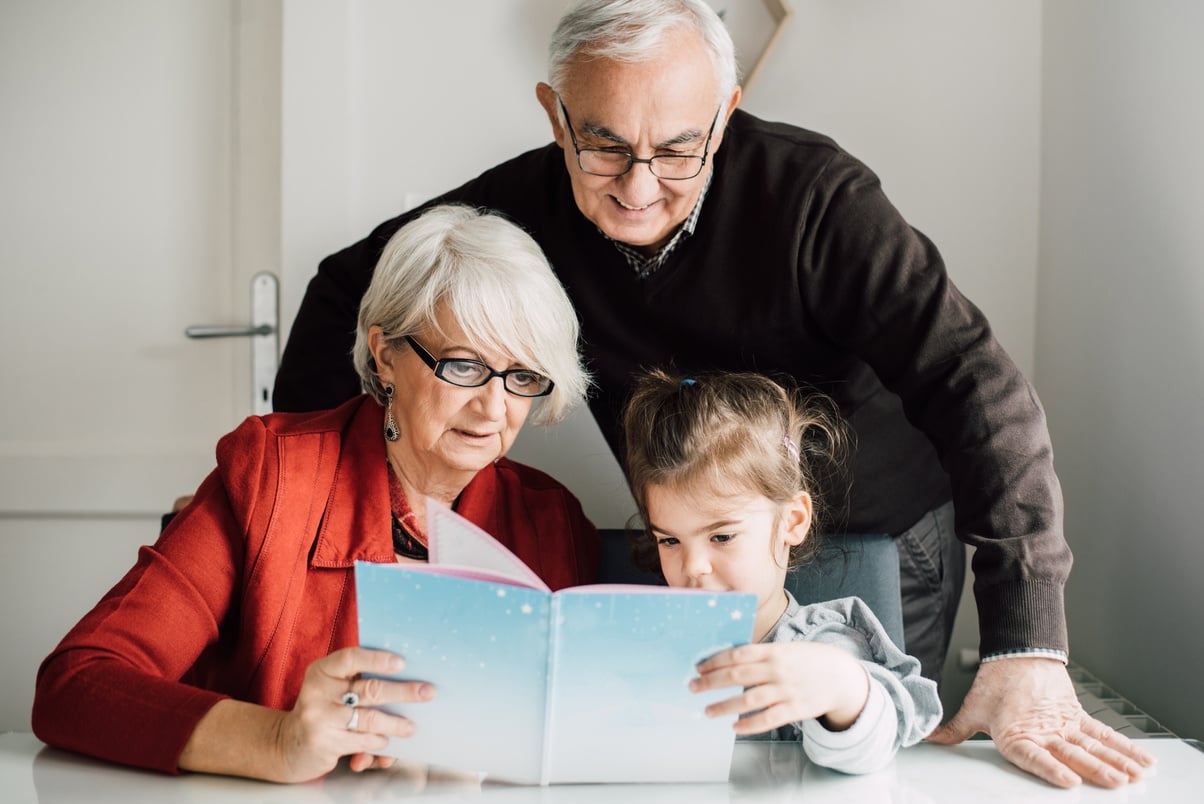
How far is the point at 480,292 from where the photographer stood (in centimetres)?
136

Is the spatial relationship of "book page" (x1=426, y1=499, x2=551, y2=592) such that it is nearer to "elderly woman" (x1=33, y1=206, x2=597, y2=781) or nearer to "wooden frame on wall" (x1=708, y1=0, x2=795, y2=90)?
"elderly woman" (x1=33, y1=206, x2=597, y2=781)

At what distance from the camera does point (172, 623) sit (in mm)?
1215

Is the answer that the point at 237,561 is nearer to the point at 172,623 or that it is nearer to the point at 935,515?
the point at 172,623

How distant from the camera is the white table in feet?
3.29

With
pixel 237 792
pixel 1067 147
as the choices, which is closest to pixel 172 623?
pixel 237 792

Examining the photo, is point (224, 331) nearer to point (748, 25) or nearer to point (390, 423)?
point (390, 423)

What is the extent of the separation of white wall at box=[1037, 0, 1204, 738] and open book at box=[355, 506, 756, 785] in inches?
43.2

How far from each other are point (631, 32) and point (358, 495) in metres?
0.75

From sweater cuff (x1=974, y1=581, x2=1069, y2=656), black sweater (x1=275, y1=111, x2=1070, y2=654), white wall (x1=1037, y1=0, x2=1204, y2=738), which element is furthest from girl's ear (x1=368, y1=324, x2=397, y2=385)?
white wall (x1=1037, y1=0, x2=1204, y2=738)

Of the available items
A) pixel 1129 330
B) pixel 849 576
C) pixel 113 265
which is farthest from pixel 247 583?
pixel 1129 330

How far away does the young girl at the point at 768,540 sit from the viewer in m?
1.04

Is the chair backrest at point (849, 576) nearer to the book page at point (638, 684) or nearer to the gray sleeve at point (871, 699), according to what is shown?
the gray sleeve at point (871, 699)

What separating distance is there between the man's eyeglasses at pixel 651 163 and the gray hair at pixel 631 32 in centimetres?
7

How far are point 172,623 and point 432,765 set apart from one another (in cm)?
40
